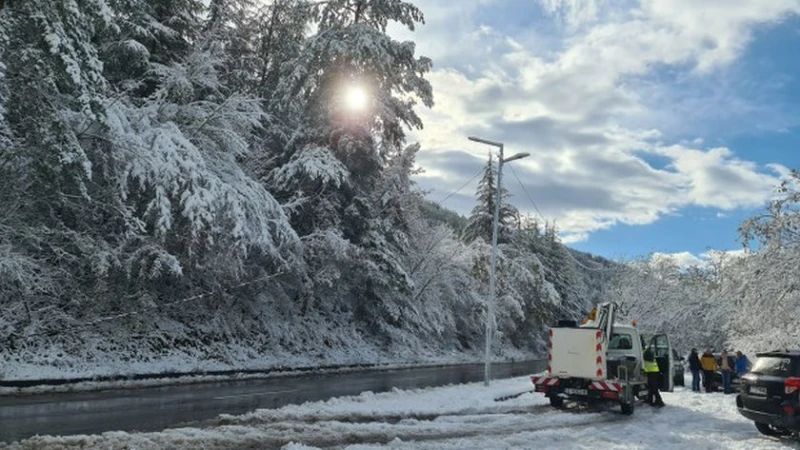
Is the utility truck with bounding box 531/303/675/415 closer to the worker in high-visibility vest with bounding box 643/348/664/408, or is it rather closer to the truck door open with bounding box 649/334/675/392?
Answer: the worker in high-visibility vest with bounding box 643/348/664/408

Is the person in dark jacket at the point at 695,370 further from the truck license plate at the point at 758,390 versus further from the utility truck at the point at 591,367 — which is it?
the truck license plate at the point at 758,390

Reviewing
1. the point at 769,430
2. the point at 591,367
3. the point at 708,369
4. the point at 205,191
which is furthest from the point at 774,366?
the point at 205,191

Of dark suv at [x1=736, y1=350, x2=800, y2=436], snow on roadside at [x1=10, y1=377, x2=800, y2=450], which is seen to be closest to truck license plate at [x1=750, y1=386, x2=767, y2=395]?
dark suv at [x1=736, y1=350, x2=800, y2=436]

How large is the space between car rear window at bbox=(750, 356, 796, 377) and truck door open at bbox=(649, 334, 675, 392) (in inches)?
237

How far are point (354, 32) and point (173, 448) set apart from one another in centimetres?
2228

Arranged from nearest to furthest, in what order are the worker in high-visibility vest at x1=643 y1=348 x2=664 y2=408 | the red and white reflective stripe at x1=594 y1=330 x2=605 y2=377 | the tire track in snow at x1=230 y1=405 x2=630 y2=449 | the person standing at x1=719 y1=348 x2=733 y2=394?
the tire track in snow at x1=230 y1=405 x2=630 y2=449 → the red and white reflective stripe at x1=594 y1=330 x2=605 y2=377 → the worker in high-visibility vest at x1=643 y1=348 x2=664 y2=408 → the person standing at x1=719 y1=348 x2=733 y2=394

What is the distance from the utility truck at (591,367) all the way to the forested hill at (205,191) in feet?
36.1

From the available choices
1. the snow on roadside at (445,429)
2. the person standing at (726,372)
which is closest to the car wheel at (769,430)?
the snow on roadside at (445,429)

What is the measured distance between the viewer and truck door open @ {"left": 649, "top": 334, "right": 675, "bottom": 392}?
1972 centimetres

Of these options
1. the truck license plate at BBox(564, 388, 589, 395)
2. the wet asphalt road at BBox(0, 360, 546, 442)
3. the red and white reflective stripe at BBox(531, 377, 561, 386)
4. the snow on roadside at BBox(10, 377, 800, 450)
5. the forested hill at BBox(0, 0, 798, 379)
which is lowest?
the wet asphalt road at BBox(0, 360, 546, 442)

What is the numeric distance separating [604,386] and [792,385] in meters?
4.28

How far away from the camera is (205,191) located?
19391mm

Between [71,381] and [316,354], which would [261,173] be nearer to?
[316,354]

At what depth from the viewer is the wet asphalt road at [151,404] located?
32.9ft
